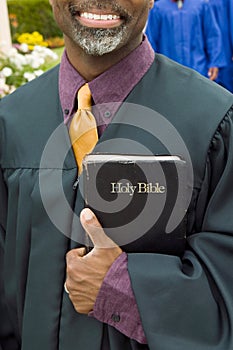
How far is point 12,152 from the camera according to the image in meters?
1.82

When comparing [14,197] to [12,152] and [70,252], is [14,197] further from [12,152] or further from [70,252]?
[70,252]

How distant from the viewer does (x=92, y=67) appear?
179 cm

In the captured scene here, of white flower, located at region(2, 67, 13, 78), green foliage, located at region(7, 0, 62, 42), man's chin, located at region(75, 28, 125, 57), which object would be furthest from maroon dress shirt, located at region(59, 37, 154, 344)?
green foliage, located at region(7, 0, 62, 42)

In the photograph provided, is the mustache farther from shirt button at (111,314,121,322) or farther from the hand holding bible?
shirt button at (111,314,121,322)

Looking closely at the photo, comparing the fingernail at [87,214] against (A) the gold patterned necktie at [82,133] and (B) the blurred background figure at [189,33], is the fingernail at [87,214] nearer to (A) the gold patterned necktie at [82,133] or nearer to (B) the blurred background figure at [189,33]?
(A) the gold patterned necktie at [82,133]

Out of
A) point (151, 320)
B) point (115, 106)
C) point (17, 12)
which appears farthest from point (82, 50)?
point (17, 12)

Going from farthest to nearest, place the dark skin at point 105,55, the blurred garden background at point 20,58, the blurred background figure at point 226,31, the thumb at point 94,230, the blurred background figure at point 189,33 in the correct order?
the blurred background figure at point 226,31, the blurred background figure at point 189,33, the blurred garden background at point 20,58, the dark skin at point 105,55, the thumb at point 94,230

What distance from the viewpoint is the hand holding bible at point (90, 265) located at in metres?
1.56

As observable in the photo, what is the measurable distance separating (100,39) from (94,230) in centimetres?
51

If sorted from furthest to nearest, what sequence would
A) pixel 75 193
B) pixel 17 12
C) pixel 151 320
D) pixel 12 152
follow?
pixel 17 12 → pixel 12 152 → pixel 75 193 → pixel 151 320

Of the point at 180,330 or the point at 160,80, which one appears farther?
the point at 160,80

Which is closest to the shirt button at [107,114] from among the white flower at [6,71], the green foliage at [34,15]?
the white flower at [6,71]

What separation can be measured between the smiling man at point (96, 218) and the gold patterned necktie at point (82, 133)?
0.05ft

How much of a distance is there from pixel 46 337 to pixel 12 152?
0.54 metres
